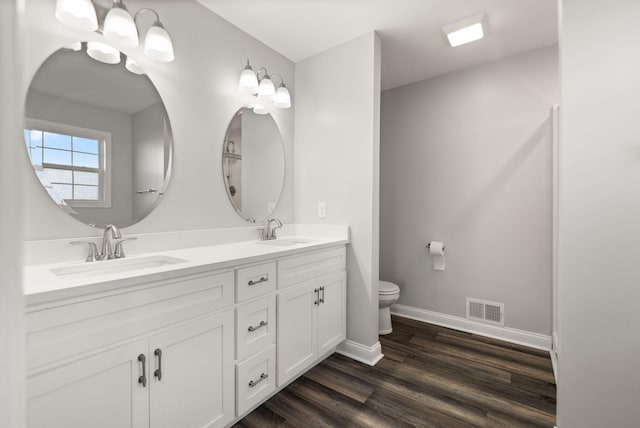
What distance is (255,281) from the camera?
1.53 m

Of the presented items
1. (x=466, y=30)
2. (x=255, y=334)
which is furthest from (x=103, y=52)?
(x=466, y=30)

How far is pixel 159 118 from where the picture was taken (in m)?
1.69

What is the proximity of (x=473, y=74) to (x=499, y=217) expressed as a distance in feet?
4.41

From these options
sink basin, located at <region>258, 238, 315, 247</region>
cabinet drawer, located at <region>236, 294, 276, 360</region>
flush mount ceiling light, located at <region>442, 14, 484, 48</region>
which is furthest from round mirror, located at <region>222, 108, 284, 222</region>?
flush mount ceiling light, located at <region>442, 14, 484, 48</region>

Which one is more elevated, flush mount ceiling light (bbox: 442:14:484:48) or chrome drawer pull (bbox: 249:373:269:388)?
flush mount ceiling light (bbox: 442:14:484:48)

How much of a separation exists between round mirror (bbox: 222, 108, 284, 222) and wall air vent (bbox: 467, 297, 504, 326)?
6.67 ft

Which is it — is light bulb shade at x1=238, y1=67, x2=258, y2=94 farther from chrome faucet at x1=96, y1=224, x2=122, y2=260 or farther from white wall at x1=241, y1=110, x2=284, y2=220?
chrome faucet at x1=96, y1=224, x2=122, y2=260

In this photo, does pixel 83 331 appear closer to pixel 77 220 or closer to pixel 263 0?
pixel 77 220

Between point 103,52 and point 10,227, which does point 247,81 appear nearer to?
point 103,52

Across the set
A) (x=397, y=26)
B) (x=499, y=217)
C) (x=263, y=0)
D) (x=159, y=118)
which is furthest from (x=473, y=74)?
(x=159, y=118)

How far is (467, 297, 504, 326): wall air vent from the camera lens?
2545 mm

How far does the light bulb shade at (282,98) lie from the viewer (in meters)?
2.33

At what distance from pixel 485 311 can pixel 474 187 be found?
113cm

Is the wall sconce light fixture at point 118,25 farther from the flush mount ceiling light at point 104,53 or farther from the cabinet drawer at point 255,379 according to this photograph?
the cabinet drawer at point 255,379
